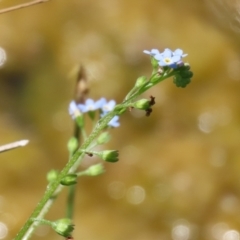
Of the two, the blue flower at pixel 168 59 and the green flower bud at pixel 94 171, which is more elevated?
the blue flower at pixel 168 59

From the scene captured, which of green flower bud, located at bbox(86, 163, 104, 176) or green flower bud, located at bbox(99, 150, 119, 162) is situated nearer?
green flower bud, located at bbox(99, 150, 119, 162)

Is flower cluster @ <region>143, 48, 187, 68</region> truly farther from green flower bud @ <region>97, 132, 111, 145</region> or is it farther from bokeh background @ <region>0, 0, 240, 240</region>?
bokeh background @ <region>0, 0, 240, 240</region>

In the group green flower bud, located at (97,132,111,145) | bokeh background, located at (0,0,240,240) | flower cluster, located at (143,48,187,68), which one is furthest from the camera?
bokeh background, located at (0,0,240,240)

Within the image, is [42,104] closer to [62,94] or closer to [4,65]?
[62,94]

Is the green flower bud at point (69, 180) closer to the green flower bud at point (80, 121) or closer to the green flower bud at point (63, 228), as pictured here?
the green flower bud at point (63, 228)

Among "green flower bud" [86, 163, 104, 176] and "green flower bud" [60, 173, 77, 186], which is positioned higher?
"green flower bud" [86, 163, 104, 176]

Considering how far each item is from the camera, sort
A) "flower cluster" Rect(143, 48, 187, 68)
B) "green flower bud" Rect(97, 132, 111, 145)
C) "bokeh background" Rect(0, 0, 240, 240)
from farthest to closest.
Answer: "bokeh background" Rect(0, 0, 240, 240), "green flower bud" Rect(97, 132, 111, 145), "flower cluster" Rect(143, 48, 187, 68)

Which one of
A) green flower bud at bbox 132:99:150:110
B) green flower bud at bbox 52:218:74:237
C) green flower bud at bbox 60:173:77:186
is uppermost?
green flower bud at bbox 132:99:150:110

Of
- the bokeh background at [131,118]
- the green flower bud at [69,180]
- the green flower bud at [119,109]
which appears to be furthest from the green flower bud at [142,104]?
the bokeh background at [131,118]

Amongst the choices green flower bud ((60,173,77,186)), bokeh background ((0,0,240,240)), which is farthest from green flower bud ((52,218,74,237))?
bokeh background ((0,0,240,240))
